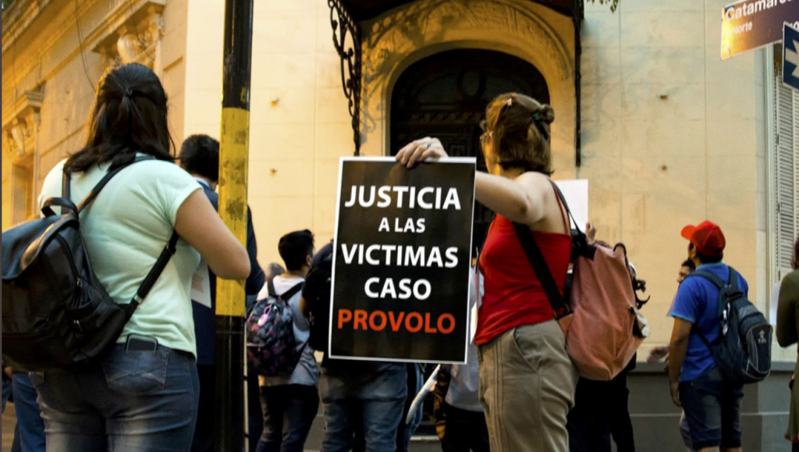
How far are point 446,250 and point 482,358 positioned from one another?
0.51 meters

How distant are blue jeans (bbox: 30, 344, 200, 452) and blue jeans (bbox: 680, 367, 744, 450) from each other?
4385mm

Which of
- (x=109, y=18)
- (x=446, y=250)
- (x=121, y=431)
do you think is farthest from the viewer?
(x=109, y=18)

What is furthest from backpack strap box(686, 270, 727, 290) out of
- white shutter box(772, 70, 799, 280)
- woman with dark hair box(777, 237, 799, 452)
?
white shutter box(772, 70, 799, 280)

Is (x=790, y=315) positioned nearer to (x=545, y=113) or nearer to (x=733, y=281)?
(x=733, y=281)

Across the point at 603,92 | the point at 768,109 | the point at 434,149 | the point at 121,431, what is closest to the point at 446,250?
the point at 434,149

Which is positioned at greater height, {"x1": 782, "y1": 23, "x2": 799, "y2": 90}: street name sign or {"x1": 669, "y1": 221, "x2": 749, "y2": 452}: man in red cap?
{"x1": 782, "y1": 23, "x2": 799, "y2": 90}: street name sign

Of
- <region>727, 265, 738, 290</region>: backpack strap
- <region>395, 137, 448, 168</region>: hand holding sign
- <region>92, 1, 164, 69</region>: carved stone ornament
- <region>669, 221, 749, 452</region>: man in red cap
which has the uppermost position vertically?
<region>92, 1, 164, 69</region>: carved stone ornament

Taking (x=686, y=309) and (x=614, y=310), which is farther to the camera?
(x=686, y=309)

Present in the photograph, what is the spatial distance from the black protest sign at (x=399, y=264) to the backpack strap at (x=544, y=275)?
1.17 ft

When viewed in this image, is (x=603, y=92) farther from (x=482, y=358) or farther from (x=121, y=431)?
(x=121, y=431)

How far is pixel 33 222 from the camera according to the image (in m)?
2.78

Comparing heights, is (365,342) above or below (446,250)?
below

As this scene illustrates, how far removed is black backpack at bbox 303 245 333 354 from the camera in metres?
5.62

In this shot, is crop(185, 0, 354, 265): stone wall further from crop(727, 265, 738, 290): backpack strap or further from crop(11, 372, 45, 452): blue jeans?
crop(727, 265, 738, 290): backpack strap
